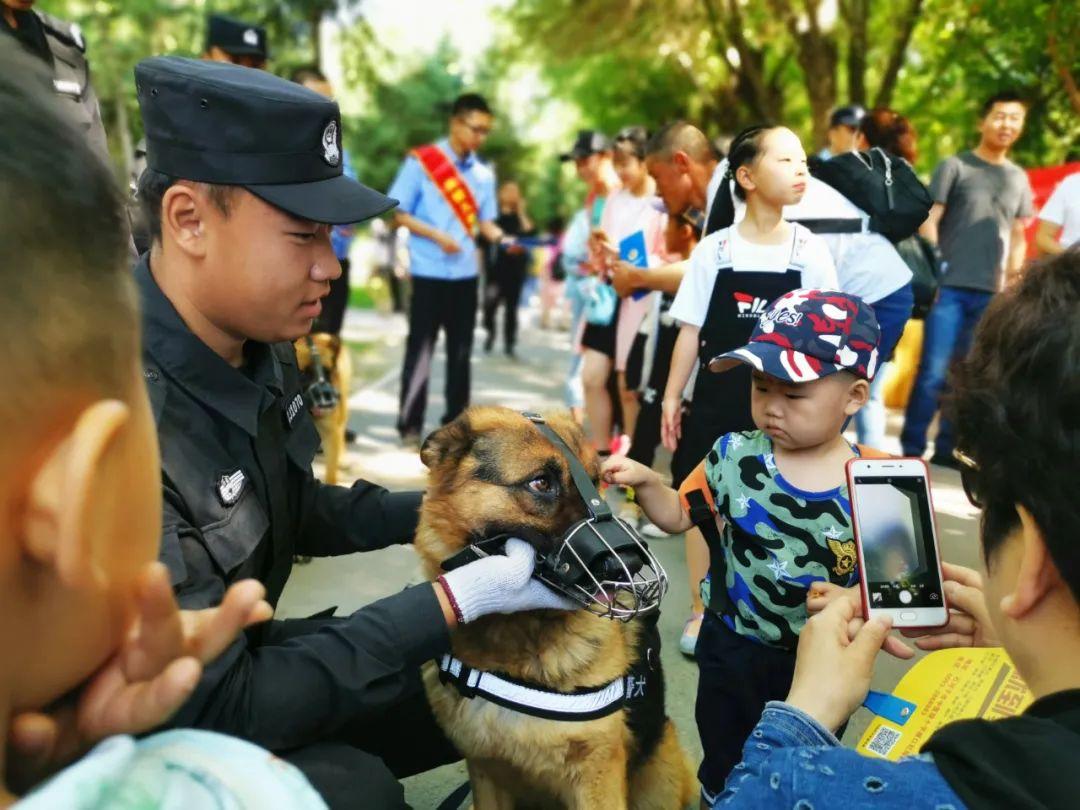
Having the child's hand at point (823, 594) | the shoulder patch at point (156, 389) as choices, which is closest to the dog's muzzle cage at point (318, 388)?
the shoulder patch at point (156, 389)

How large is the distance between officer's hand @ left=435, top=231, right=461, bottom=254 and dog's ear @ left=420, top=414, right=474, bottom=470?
4.77 m

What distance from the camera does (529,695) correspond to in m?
2.26

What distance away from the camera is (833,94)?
1517cm

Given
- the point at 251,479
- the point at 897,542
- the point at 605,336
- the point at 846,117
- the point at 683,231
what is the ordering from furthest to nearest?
the point at 846,117 < the point at 605,336 < the point at 683,231 < the point at 251,479 < the point at 897,542

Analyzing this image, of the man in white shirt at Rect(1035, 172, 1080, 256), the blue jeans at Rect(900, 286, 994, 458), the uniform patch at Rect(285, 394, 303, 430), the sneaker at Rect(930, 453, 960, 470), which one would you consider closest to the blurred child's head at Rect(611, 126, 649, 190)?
the blue jeans at Rect(900, 286, 994, 458)

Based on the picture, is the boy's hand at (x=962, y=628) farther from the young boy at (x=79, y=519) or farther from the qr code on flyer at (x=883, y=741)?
the young boy at (x=79, y=519)

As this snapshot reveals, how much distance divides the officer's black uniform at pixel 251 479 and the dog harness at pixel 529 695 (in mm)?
204

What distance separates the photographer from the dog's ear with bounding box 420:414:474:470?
98.2 inches

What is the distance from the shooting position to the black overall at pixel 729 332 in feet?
12.1

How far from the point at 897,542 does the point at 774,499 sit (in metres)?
0.50

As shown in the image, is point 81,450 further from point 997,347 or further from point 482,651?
point 482,651

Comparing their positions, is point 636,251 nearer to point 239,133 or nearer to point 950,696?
point 239,133

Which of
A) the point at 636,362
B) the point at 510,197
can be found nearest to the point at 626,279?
the point at 636,362

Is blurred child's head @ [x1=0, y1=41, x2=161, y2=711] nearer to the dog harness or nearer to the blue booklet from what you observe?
the dog harness
